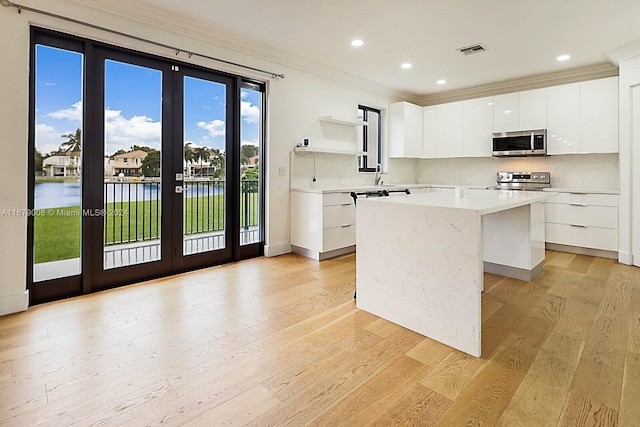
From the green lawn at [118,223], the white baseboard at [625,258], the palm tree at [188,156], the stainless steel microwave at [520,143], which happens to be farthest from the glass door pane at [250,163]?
the white baseboard at [625,258]

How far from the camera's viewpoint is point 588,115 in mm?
4633

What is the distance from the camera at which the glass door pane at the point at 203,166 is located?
147 inches

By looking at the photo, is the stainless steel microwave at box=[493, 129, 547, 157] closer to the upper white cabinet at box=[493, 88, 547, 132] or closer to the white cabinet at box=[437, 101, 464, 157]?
the upper white cabinet at box=[493, 88, 547, 132]

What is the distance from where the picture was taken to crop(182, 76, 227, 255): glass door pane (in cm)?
373

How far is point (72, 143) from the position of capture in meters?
2.96

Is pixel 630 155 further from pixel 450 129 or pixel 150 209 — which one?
pixel 150 209

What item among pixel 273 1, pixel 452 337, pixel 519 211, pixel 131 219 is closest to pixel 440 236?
pixel 452 337

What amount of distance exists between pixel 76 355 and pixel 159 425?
0.93 m

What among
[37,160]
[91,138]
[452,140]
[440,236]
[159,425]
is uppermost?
[452,140]

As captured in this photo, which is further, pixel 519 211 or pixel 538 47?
pixel 538 47

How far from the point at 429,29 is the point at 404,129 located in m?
2.43

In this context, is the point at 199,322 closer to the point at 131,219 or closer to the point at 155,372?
the point at 155,372

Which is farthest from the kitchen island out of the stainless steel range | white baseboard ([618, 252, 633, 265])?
the stainless steel range

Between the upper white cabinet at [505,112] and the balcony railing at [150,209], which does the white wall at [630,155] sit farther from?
the balcony railing at [150,209]
